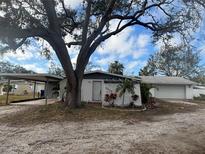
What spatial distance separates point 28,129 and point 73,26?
9.20 m

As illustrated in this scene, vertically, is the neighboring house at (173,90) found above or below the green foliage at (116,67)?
below

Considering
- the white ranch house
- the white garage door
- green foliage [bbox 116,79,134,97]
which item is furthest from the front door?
the white garage door

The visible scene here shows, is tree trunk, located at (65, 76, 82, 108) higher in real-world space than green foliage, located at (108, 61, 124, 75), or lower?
lower

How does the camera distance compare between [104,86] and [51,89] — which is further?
[51,89]

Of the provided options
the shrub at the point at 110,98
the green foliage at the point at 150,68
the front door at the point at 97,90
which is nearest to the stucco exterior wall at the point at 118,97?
the shrub at the point at 110,98

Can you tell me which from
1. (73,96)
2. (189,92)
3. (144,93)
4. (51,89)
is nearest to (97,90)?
(144,93)

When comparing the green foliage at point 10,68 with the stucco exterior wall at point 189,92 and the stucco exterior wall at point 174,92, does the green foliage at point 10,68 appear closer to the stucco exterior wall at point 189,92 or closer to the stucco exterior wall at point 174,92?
the stucco exterior wall at point 174,92

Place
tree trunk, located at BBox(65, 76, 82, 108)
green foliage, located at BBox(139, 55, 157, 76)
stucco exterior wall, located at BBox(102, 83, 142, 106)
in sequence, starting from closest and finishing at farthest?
tree trunk, located at BBox(65, 76, 82, 108) → stucco exterior wall, located at BBox(102, 83, 142, 106) → green foliage, located at BBox(139, 55, 157, 76)

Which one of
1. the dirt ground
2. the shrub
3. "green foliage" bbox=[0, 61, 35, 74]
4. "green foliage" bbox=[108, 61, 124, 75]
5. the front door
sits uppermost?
"green foliage" bbox=[0, 61, 35, 74]

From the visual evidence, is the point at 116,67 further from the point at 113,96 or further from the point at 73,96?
the point at 73,96

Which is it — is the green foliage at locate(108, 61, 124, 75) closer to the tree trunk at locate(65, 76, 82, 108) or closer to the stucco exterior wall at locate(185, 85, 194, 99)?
the stucco exterior wall at locate(185, 85, 194, 99)

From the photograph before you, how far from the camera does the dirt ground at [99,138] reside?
20.9 feet

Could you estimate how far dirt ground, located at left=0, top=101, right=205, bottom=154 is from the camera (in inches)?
251

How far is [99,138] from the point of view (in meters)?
7.64
